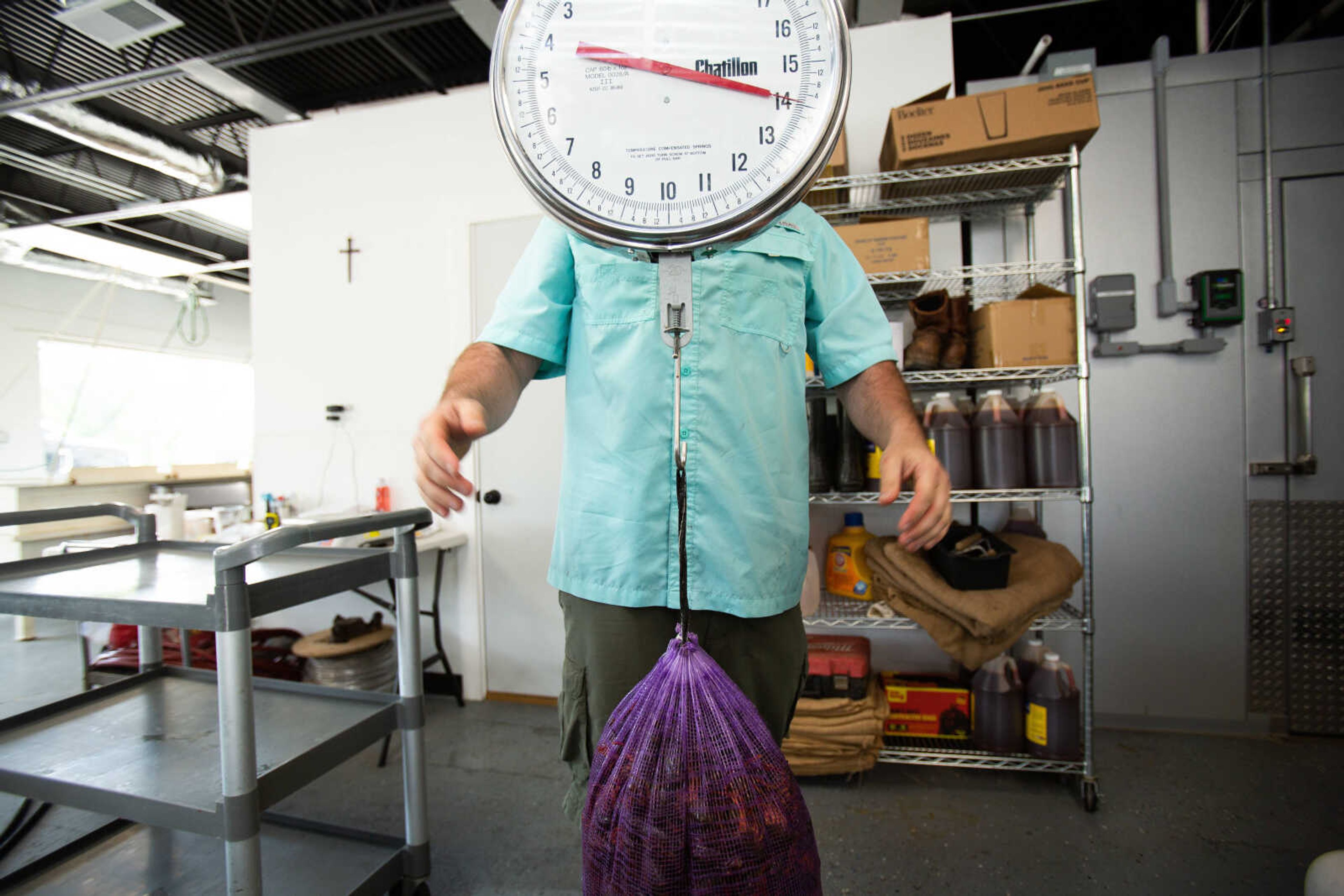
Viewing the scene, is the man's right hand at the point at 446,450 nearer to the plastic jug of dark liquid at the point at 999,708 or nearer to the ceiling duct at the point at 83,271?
the plastic jug of dark liquid at the point at 999,708

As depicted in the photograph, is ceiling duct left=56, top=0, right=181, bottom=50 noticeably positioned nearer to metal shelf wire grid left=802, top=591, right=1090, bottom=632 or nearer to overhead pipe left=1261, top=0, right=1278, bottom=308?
metal shelf wire grid left=802, top=591, right=1090, bottom=632

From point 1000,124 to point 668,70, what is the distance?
171cm

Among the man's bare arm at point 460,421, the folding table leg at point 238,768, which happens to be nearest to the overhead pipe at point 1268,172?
the man's bare arm at point 460,421

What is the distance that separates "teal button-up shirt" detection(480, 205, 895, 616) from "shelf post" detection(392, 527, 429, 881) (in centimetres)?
73

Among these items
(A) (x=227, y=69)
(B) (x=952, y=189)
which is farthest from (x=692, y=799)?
(A) (x=227, y=69)

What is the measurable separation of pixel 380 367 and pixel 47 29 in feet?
7.88

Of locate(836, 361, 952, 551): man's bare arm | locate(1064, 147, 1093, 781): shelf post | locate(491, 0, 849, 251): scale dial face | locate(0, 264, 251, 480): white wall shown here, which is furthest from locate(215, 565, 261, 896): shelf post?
locate(0, 264, 251, 480): white wall

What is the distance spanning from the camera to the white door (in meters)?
2.62

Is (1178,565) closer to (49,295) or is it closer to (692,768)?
(692,768)

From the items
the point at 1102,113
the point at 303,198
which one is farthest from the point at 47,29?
the point at 1102,113

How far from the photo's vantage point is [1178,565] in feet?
7.55

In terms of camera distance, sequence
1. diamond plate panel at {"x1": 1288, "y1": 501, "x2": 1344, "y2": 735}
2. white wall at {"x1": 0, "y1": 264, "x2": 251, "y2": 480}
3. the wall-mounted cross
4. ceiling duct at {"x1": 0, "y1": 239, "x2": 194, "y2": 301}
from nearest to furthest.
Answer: diamond plate panel at {"x1": 1288, "y1": 501, "x2": 1344, "y2": 735}
the wall-mounted cross
ceiling duct at {"x1": 0, "y1": 239, "x2": 194, "y2": 301}
white wall at {"x1": 0, "y1": 264, "x2": 251, "y2": 480}

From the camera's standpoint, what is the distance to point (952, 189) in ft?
6.79

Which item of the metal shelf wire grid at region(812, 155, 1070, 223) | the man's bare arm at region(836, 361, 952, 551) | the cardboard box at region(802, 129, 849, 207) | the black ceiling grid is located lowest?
the man's bare arm at region(836, 361, 952, 551)
